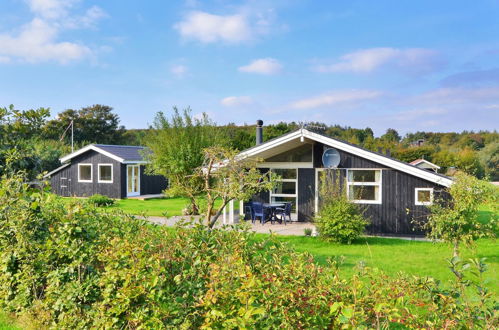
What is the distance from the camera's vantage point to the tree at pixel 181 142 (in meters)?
17.0

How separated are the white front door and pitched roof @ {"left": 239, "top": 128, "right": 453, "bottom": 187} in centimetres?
1357

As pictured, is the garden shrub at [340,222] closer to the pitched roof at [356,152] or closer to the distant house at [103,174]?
the pitched roof at [356,152]

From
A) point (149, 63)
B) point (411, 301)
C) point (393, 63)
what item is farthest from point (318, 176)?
point (411, 301)

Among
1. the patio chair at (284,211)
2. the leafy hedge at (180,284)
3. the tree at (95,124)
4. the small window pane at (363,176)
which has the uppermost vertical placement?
the tree at (95,124)

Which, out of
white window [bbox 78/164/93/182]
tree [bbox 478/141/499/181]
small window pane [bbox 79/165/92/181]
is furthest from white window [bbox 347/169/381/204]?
tree [bbox 478/141/499/181]

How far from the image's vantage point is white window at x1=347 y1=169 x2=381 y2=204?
1323 centimetres

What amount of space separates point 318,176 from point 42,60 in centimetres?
1505

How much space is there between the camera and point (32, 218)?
5074mm

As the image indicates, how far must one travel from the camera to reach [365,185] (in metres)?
13.4

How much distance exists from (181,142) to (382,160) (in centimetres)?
856

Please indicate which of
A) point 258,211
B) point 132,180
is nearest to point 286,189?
point 258,211

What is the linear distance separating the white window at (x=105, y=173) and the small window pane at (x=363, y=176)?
56.4 ft

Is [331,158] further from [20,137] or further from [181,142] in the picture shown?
[20,137]

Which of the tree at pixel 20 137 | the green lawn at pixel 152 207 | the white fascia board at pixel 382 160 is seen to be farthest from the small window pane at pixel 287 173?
the tree at pixel 20 137
